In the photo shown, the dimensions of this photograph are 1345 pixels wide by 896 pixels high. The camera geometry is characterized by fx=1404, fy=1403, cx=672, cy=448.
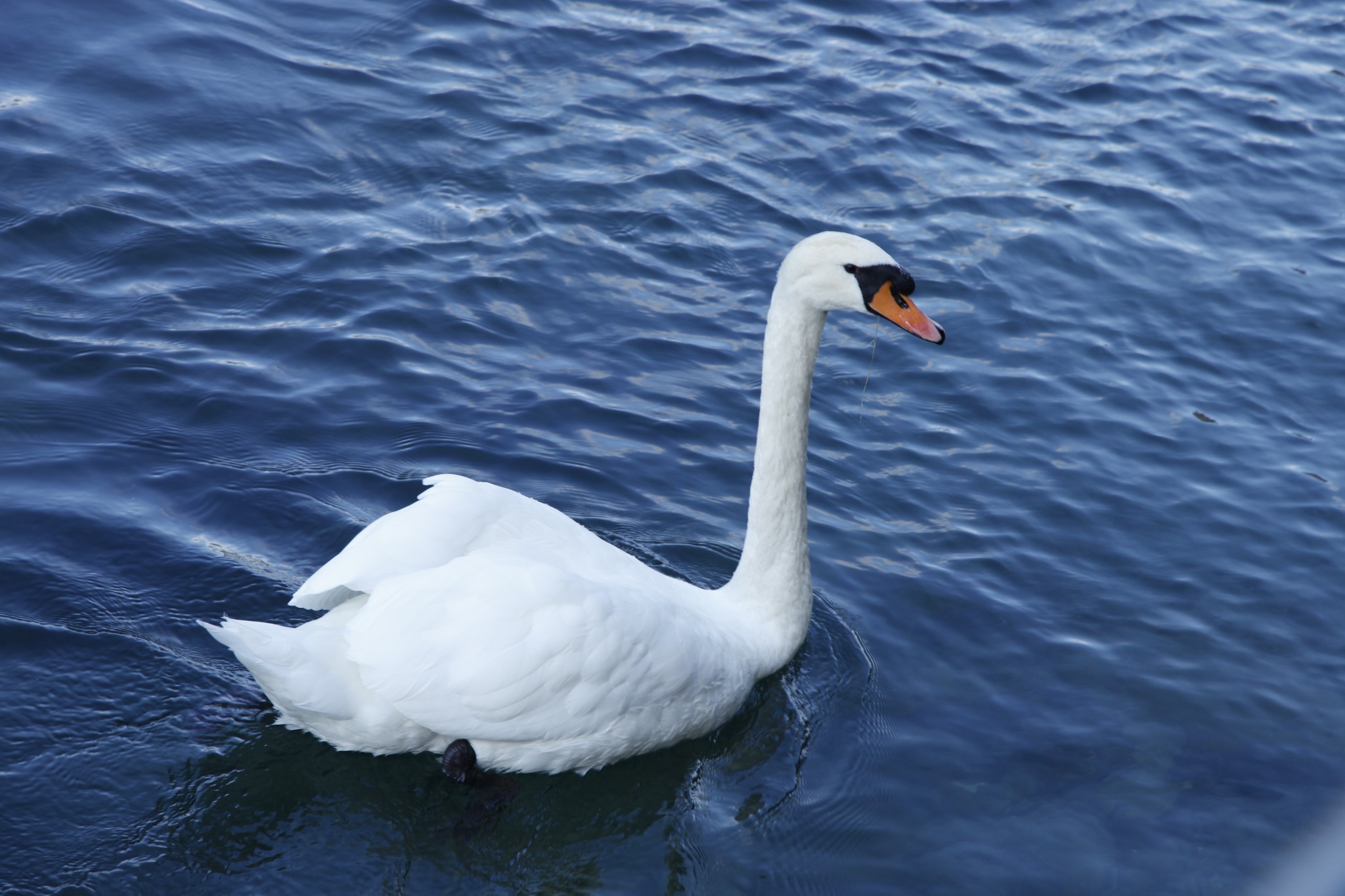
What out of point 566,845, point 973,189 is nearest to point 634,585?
point 566,845

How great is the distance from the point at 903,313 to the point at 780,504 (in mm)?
982

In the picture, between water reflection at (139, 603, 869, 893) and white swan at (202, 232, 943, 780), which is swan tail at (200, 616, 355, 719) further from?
water reflection at (139, 603, 869, 893)

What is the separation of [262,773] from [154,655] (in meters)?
0.78

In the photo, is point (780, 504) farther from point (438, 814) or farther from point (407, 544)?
point (438, 814)

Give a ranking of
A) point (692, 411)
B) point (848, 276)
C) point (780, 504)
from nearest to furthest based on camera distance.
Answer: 1. point (848, 276)
2. point (780, 504)
3. point (692, 411)

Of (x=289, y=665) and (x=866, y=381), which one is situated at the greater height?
(x=289, y=665)

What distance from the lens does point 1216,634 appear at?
7086mm

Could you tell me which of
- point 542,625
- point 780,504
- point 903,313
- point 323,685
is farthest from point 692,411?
point 323,685

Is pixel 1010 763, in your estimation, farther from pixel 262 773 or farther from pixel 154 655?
pixel 154 655

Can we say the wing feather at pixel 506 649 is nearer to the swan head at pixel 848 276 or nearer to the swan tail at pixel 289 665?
the swan tail at pixel 289 665

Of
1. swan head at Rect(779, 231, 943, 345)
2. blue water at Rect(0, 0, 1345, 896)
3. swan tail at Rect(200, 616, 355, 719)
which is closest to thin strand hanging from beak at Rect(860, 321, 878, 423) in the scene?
blue water at Rect(0, 0, 1345, 896)

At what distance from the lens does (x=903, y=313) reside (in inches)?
232

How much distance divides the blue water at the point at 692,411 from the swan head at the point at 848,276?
1724mm

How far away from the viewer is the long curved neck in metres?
6.01
